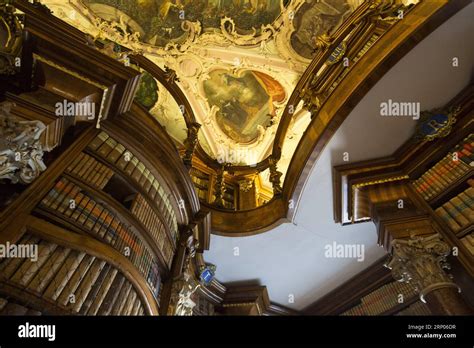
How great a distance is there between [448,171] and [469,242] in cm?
84

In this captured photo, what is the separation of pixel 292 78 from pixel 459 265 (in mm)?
4490

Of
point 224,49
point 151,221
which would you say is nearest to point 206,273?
point 151,221

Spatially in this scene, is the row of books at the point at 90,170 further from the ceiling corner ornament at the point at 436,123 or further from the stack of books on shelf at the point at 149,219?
the ceiling corner ornament at the point at 436,123

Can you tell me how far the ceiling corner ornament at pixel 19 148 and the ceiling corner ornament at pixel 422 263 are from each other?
3.01m

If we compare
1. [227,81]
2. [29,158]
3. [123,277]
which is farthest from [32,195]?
[227,81]

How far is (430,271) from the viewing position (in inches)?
112

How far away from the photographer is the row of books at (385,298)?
4.11 metres

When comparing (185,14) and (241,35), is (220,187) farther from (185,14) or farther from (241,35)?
(185,14)

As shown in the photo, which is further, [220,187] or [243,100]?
[243,100]

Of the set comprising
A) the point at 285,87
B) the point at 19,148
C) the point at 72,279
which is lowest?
the point at 72,279

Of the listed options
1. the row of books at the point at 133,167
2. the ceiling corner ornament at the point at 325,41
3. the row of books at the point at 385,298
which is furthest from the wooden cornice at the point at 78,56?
the row of books at the point at 385,298

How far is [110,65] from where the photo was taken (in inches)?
114

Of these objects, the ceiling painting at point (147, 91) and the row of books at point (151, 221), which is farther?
the ceiling painting at point (147, 91)

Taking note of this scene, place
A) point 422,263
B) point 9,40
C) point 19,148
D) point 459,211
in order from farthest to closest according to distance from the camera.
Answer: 1. point 459,211
2. point 422,263
3. point 9,40
4. point 19,148
